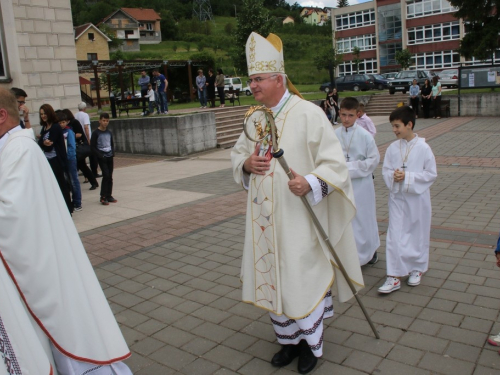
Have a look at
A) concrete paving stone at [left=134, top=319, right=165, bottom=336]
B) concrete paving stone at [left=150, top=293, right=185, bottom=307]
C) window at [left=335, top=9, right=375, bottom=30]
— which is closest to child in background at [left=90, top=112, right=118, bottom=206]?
concrete paving stone at [left=150, top=293, right=185, bottom=307]

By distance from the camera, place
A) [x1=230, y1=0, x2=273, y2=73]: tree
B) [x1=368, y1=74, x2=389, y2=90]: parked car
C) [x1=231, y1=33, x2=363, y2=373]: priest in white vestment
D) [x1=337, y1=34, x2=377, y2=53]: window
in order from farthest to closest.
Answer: [x1=337, y1=34, x2=377, y2=53]: window, [x1=368, y1=74, x2=389, y2=90]: parked car, [x1=230, y1=0, x2=273, y2=73]: tree, [x1=231, y1=33, x2=363, y2=373]: priest in white vestment

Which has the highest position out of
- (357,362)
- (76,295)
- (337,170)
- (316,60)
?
(316,60)

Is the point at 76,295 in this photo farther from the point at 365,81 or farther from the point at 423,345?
the point at 365,81

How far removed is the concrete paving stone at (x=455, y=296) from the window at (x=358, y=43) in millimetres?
64794

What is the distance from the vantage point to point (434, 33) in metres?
58.4

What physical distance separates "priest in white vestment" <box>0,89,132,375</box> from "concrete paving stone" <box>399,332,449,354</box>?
84.4 inches

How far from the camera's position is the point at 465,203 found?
7785mm

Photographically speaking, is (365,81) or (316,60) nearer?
(365,81)

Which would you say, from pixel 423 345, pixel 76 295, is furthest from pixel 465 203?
pixel 76 295

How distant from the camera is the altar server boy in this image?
202 inches

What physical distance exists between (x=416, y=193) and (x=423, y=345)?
60.7 inches

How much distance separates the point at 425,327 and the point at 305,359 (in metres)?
1.14

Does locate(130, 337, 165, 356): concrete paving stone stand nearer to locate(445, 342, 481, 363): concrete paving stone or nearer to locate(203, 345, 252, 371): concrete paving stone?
locate(203, 345, 252, 371): concrete paving stone

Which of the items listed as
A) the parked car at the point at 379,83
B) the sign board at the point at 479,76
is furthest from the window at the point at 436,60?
the sign board at the point at 479,76
